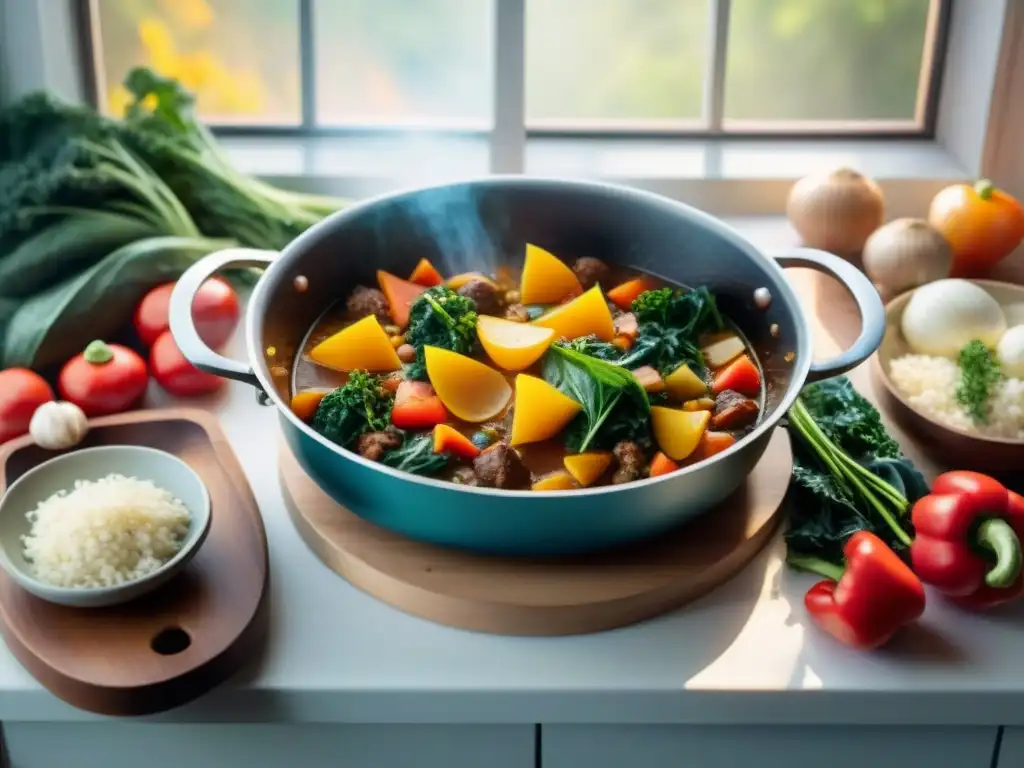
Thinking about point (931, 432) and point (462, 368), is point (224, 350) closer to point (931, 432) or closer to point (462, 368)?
point (462, 368)

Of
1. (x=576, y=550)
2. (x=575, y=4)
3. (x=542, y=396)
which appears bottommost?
(x=576, y=550)

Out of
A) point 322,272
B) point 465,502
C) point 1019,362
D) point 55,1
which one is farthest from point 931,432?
point 55,1

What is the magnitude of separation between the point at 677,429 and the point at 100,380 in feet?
2.56

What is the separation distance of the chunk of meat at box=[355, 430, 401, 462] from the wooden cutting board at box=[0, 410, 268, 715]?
0.15 metres

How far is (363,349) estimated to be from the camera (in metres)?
1.54

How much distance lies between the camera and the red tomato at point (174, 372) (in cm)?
167

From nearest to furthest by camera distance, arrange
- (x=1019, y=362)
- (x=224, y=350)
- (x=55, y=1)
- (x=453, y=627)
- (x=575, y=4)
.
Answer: (x=453, y=627) → (x=1019, y=362) → (x=224, y=350) → (x=55, y=1) → (x=575, y=4)

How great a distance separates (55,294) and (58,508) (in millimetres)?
492

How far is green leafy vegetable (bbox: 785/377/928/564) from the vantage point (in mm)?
1405

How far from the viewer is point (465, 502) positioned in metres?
1.21

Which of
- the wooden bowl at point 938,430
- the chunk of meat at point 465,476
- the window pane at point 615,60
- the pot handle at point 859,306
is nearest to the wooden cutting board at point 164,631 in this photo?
the chunk of meat at point 465,476

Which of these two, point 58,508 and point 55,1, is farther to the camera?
point 55,1

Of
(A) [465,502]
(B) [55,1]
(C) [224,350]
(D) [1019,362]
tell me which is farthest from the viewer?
(B) [55,1]

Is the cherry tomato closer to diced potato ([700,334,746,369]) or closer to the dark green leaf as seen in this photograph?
the dark green leaf
